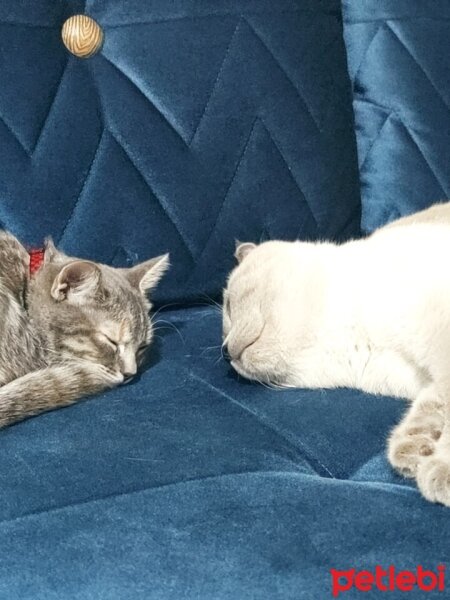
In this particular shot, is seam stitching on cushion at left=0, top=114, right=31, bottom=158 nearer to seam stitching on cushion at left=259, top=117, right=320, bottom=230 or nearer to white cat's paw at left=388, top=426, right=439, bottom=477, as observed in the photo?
seam stitching on cushion at left=259, top=117, right=320, bottom=230

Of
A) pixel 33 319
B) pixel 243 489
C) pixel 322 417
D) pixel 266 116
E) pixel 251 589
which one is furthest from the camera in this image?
pixel 266 116

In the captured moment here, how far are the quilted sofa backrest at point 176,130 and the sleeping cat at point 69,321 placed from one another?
102 millimetres

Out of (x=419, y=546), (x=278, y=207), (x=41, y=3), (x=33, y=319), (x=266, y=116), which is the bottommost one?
(x=419, y=546)

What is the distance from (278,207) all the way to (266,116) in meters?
0.21

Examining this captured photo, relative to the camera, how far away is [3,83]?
1.58 metres

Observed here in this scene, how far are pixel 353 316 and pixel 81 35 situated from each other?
30.4 inches

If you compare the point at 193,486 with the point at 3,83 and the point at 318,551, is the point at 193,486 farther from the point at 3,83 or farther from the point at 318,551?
the point at 3,83

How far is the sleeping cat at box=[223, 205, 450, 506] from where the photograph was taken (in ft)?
4.40

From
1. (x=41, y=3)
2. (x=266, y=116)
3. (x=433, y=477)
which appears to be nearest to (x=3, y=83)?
(x=41, y=3)

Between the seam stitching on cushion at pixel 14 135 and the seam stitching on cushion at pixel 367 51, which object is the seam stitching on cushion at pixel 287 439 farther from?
the seam stitching on cushion at pixel 367 51

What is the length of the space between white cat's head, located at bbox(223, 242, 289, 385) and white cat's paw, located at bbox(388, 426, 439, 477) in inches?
12.3

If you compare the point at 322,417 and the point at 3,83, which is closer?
the point at 322,417

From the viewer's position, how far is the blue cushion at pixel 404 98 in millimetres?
1970

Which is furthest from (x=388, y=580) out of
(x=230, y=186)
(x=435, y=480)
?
(x=230, y=186)
